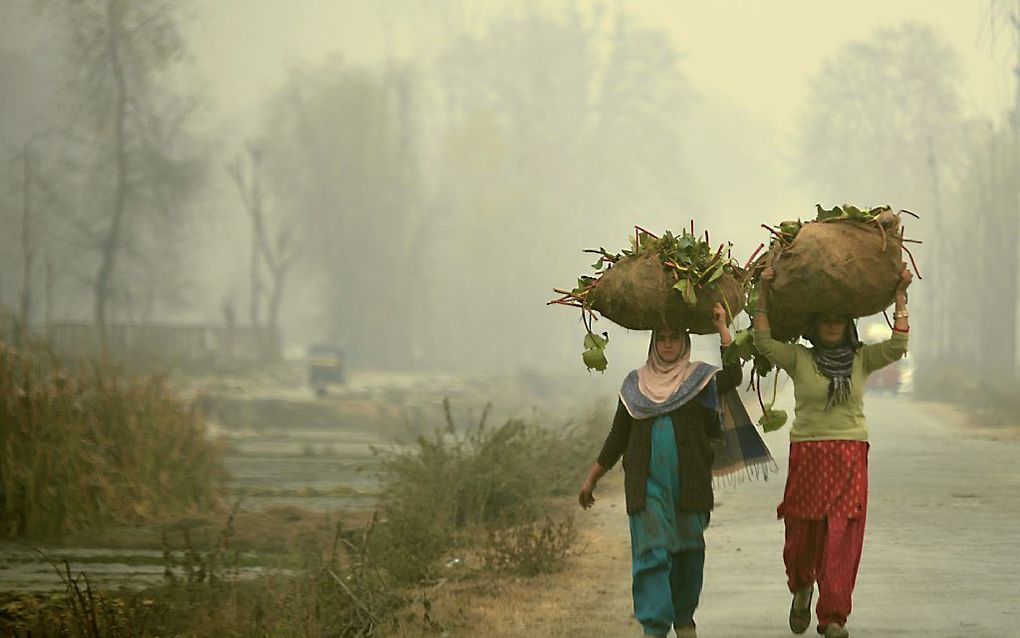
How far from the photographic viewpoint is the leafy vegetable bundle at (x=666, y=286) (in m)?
7.93

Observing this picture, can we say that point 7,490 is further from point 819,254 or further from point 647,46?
point 647,46

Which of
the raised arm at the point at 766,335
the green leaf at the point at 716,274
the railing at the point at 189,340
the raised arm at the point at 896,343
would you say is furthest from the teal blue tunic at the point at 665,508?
the railing at the point at 189,340

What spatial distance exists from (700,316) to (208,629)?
3514 millimetres

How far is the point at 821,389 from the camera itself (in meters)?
8.27

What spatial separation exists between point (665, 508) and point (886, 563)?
340cm

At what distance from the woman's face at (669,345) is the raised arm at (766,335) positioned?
1.42ft

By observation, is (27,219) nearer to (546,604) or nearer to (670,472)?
(546,604)

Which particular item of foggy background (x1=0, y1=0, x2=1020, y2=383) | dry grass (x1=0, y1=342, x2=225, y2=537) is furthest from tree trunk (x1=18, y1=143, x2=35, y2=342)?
dry grass (x1=0, y1=342, x2=225, y2=537)

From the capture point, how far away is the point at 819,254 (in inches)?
309

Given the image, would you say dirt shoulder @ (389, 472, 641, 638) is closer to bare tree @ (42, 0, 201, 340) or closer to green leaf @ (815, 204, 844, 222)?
green leaf @ (815, 204, 844, 222)

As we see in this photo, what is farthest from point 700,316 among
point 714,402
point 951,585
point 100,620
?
point 100,620

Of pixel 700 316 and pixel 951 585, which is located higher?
pixel 700 316

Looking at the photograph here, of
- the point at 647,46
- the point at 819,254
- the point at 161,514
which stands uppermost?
the point at 647,46

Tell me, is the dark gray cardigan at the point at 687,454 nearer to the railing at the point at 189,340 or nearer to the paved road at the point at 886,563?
the paved road at the point at 886,563
